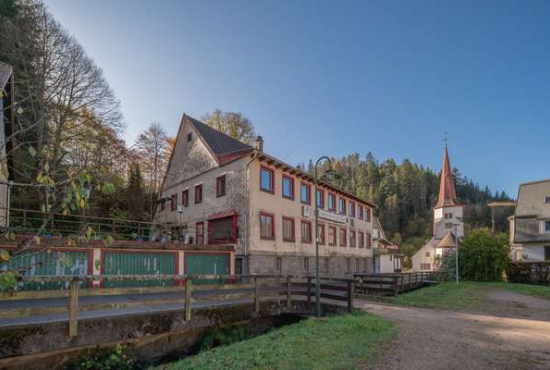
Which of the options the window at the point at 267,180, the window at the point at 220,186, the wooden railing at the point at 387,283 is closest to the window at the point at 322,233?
the wooden railing at the point at 387,283

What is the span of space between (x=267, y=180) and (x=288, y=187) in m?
2.45

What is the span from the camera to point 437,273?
33.2 m

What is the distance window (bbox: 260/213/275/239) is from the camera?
68.9 ft

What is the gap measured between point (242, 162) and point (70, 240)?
1775cm

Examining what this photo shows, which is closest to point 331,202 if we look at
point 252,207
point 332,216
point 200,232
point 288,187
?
point 332,216

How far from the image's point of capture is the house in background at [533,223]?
33.7 meters

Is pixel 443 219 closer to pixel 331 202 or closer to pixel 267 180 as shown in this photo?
pixel 331 202

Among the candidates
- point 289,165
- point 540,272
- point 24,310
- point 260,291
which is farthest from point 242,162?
point 540,272

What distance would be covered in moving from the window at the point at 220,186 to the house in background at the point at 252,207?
0.5 inches

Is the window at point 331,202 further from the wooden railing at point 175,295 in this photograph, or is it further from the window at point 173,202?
the wooden railing at point 175,295

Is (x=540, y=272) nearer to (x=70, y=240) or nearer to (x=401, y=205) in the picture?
(x=70, y=240)

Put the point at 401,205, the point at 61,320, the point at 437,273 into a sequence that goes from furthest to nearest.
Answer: the point at 401,205, the point at 437,273, the point at 61,320

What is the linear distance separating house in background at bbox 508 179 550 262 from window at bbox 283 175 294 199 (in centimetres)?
2541

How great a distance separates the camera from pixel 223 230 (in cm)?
2173
